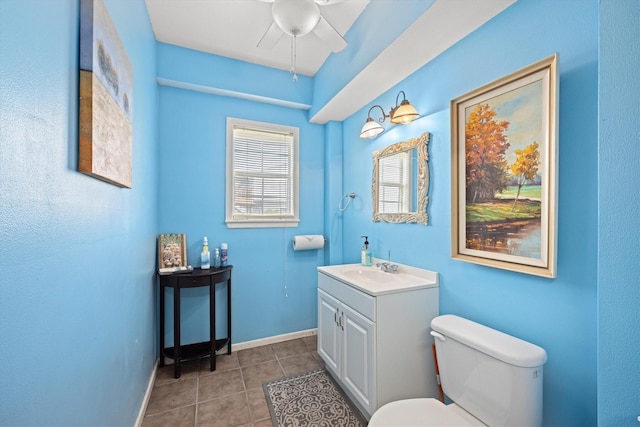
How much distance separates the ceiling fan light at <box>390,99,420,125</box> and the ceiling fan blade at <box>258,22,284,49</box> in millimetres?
934

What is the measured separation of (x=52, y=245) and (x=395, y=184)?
6.48 ft

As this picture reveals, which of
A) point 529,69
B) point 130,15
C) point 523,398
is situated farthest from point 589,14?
point 130,15

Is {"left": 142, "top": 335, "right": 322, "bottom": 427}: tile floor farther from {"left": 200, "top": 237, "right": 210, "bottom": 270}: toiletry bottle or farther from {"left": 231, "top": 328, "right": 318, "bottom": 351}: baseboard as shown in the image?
{"left": 200, "top": 237, "right": 210, "bottom": 270}: toiletry bottle

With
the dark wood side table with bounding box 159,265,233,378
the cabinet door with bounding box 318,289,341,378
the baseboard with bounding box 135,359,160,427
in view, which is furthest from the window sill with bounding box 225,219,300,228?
the baseboard with bounding box 135,359,160,427

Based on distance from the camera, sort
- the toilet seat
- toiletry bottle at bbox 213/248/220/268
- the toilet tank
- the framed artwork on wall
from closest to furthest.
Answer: the framed artwork on wall
the toilet tank
the toilet seat
toiletry bottle at bbox 213/248/220/268

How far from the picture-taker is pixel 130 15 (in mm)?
1465

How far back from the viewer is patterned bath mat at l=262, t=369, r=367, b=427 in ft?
5.50

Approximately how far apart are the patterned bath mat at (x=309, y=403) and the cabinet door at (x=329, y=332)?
0.15 meters

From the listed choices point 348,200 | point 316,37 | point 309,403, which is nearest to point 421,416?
point 309,403

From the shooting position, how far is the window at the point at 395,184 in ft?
6.61

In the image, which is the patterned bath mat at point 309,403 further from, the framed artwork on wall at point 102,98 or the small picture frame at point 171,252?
the framed artwork on wall at point 102,98

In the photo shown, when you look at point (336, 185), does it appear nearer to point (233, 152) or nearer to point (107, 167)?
point (233, 152)

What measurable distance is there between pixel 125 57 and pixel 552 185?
81.6 inches

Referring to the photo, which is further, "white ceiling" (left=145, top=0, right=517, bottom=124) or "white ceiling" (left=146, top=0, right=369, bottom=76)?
"white ceiling" (left=146, top=0, right=369, bottom=76)
